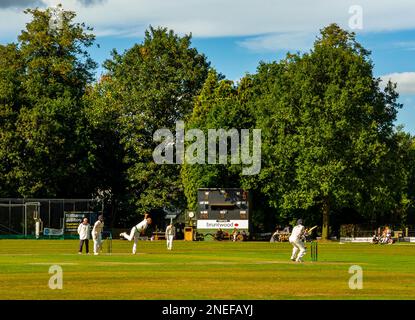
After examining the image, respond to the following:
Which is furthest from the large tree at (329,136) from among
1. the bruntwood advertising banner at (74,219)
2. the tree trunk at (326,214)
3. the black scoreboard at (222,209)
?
the bruntwood advertising banner at (74,219)

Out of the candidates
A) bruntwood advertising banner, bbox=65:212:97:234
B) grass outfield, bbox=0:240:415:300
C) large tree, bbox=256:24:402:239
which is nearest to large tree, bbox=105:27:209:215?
bruntwood advertising banner, bbox=65:212:97:234

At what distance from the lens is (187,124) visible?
343ft

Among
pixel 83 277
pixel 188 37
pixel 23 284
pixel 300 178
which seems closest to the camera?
pixel 23 284

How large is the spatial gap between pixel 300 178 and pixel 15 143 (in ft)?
91.8

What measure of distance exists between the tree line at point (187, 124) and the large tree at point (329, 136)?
0.43 feet

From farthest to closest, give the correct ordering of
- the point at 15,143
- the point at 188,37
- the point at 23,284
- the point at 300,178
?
the point at 188,37 → the point at 15,143 → the point at 300,178 → the point at 23,284

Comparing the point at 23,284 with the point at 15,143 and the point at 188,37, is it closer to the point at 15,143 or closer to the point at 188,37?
the point at 15,143

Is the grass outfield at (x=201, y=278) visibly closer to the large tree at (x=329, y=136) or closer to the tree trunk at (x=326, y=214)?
the large tree at (x=329, y=136)

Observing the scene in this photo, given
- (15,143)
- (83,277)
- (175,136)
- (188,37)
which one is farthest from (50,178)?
(83,277)

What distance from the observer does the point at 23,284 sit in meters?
33.8

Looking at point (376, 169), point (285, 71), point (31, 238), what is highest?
→ point (285, 71)

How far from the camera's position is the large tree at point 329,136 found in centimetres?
9444

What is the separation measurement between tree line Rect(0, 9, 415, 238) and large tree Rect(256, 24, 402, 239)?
13 cm

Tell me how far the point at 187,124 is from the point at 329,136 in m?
16.9
